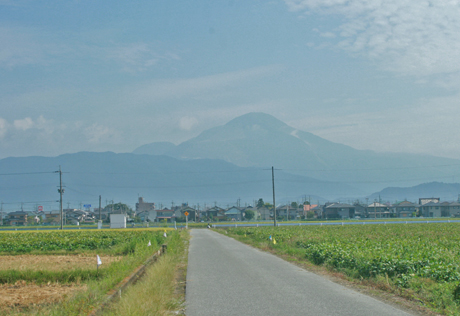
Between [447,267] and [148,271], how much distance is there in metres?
8.68

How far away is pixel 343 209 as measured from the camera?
136m

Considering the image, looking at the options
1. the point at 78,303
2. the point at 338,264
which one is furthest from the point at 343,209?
the point at 78,303

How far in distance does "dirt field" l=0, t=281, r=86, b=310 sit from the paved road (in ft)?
11.3

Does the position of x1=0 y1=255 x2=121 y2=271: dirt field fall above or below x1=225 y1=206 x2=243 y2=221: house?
above

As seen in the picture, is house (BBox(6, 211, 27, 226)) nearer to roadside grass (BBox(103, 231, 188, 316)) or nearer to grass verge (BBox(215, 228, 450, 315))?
roadside grass (BBox(103, 231, 188, 316))

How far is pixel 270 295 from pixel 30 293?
6.82m

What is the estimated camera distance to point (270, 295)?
10.8m

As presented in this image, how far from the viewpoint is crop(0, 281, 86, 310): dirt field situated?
35.8 ft

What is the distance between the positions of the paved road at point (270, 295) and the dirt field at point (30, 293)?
3.46 meters

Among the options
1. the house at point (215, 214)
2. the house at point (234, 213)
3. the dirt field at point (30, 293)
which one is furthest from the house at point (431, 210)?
the dirt field at point (30, 293)

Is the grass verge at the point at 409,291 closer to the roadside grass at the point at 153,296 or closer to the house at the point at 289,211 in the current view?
the roadside grass at the point at 153,296

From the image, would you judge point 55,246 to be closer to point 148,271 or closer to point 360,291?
point 148,271

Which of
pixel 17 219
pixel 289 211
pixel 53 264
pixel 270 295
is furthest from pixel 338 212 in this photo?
pixel 270 295

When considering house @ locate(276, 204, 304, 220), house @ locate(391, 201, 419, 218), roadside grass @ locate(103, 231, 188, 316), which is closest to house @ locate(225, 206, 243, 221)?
house @ locate(276, 204, 304, 220)
